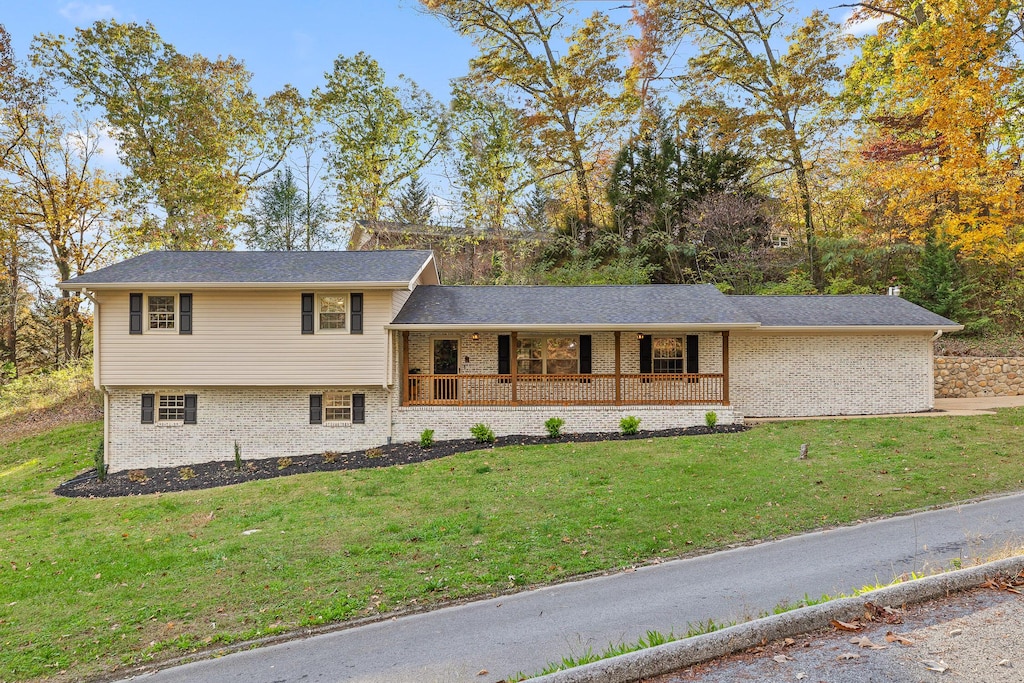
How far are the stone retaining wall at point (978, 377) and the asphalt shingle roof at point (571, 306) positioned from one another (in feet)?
25.4

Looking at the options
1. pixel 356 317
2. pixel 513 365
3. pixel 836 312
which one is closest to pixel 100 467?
pixel 356 317

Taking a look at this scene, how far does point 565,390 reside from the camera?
15.5 metres

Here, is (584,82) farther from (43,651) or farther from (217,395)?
(43,651)

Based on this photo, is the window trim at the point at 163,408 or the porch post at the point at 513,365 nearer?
the window trim at the point at 163,408

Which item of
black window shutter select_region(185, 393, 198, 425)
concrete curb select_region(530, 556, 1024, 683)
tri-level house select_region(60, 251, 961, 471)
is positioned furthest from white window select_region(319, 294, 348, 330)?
concrete curb select_region(530, 556, 1024, 683)

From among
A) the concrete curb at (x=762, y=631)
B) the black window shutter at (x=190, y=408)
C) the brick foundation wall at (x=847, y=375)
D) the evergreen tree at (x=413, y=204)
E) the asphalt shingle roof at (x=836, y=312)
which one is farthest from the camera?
the evergreen tree at (x=413, y=204)

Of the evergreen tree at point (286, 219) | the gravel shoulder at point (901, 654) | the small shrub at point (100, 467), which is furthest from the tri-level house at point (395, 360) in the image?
the evergreen tree at point (286, 219)

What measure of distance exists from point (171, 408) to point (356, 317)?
222 inches

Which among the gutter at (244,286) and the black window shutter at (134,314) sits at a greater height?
the gutter at (244,286)

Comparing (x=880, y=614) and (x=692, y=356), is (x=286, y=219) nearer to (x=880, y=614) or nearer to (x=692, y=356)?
(x=692, y=356)

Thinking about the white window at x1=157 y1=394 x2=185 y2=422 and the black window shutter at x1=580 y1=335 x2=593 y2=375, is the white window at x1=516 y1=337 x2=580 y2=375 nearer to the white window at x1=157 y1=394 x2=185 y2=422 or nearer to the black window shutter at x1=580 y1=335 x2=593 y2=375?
the black window shutter at x1=580 y1=335 x2=593 y2=375

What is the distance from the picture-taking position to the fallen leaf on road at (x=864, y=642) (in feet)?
12.2

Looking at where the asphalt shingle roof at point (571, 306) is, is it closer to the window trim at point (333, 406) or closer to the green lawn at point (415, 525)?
the window trim at point (333, 406)

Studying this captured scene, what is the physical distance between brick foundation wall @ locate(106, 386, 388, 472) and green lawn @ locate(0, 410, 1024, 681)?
6.63 feet
